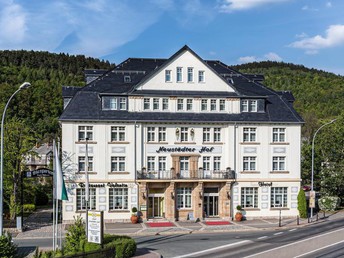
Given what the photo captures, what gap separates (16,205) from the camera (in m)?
41.1

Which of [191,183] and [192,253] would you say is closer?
[192,253]

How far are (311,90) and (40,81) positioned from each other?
256 ft

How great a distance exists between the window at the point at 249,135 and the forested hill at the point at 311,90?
52.6 metres

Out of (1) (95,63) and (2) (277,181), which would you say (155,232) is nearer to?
(2) (277,181)

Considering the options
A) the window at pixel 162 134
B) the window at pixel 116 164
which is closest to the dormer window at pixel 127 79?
the window at pixel 162 134

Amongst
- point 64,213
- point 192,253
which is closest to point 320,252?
point 192,253

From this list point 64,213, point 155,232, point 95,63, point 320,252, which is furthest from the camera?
point 95,63

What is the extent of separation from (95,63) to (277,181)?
141m

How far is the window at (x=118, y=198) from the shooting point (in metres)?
40.4

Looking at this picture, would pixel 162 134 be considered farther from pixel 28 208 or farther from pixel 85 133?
pixel 28 208

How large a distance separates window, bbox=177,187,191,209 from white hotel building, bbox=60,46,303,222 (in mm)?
94

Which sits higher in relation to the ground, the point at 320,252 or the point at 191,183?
the point at 191,183

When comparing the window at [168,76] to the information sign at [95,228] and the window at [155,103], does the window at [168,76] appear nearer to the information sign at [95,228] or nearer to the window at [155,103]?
the window at [155,103]

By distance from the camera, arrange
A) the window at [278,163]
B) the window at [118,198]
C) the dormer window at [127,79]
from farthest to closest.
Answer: the dormer window at [127,79], the window at [278,163], the window at [118,198]
